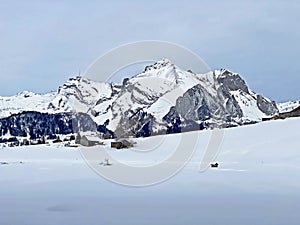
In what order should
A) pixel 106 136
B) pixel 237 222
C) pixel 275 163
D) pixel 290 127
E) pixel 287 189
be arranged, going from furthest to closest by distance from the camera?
pixel 106 136
pixel 290 127
pixel 275 163
pixel 287 189
pixel 237 222

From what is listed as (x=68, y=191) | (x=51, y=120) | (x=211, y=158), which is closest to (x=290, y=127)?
(x=211, y=158)

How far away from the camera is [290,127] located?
1806 centimetres

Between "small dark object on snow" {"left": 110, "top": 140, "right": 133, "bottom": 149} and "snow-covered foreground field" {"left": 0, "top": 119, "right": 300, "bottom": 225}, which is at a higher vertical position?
"small dark object on snow" {"left": 110, "top": 140, "right": 133, "bottom": 149}

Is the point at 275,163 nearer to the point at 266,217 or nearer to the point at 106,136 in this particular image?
the point at 266,217

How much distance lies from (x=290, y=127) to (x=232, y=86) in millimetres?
180086

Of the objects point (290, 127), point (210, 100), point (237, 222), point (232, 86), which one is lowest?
point (237, 222)

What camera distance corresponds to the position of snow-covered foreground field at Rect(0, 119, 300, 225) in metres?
6.53

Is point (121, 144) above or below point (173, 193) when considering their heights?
above

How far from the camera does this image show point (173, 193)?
348 inches

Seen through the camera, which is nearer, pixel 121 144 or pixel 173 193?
pixel 173 193

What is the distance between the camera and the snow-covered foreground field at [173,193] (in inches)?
257

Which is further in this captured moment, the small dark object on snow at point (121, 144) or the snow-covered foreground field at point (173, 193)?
the small dark object on snow at point (121, 144)

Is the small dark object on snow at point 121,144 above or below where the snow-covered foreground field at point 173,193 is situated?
above

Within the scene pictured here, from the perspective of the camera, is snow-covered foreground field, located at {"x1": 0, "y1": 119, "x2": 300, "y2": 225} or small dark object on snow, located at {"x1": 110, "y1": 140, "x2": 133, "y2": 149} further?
small dark object on snow, located at {"x1": 110, "y1": 140, "x2": 133, "y2": 149}
